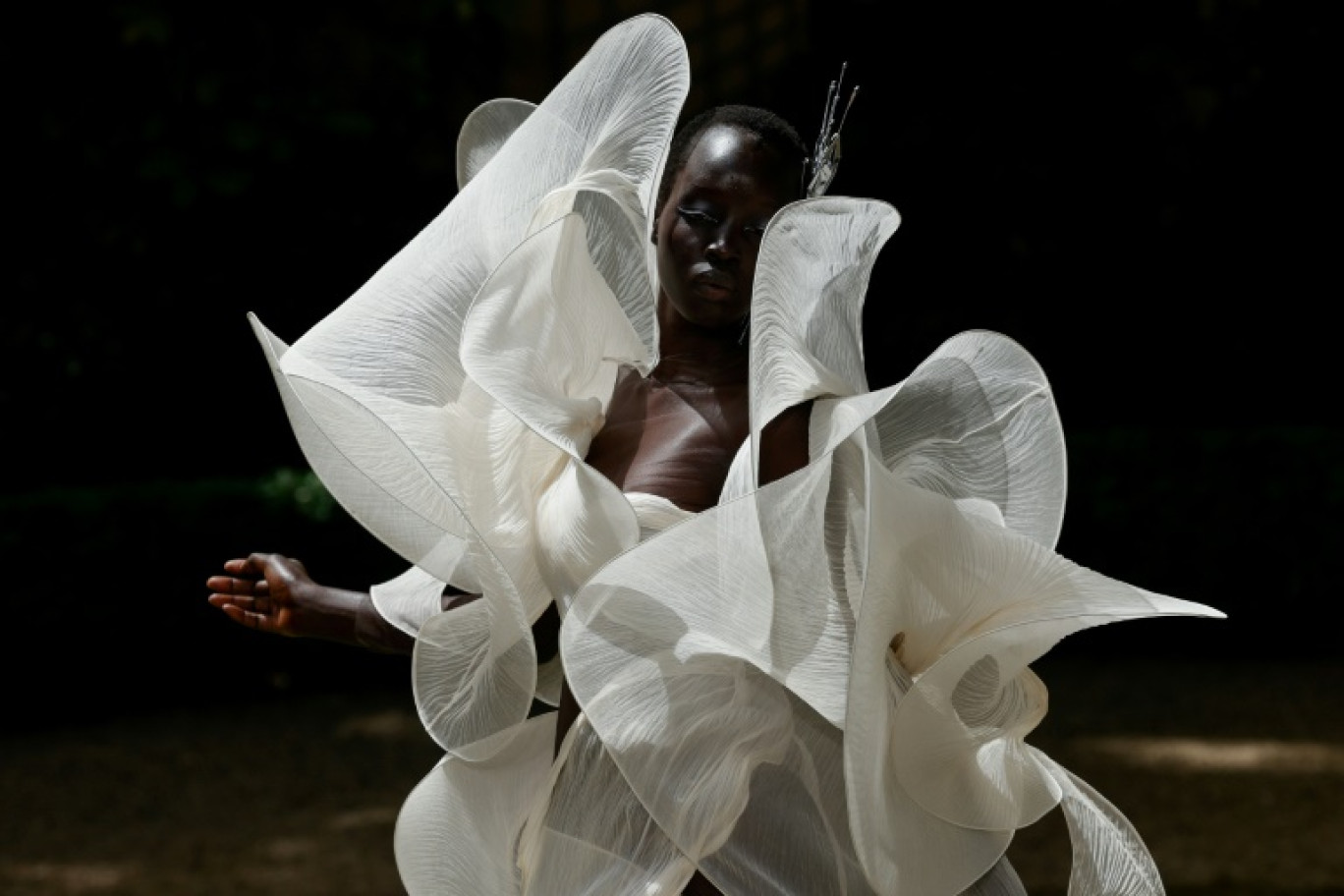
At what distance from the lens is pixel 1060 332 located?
985 centimetres

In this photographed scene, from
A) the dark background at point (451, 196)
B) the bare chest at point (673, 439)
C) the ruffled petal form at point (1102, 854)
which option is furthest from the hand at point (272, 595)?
the dark background at point (451, 196)

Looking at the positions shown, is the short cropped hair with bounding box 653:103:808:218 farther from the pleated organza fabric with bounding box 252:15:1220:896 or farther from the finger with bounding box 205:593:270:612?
the finger with bounding box 205:593:270:612

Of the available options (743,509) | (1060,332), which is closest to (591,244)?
(743,509)

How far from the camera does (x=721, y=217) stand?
213cm

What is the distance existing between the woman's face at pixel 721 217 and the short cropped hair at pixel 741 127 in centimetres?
1

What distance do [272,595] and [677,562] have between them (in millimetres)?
734

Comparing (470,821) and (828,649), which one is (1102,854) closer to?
(828,649)

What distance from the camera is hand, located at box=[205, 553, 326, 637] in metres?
2.39

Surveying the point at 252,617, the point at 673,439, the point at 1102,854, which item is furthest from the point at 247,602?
the point at 1102,854

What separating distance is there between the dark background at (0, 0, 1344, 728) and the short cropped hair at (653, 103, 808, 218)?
578 cm

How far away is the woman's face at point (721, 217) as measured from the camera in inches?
83.6

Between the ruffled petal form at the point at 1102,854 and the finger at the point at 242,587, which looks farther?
the finger at the point at 242,587

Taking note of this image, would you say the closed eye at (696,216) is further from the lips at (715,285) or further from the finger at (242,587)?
the finger at (242,587)

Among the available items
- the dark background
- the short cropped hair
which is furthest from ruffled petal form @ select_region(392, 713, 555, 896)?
the dark background
